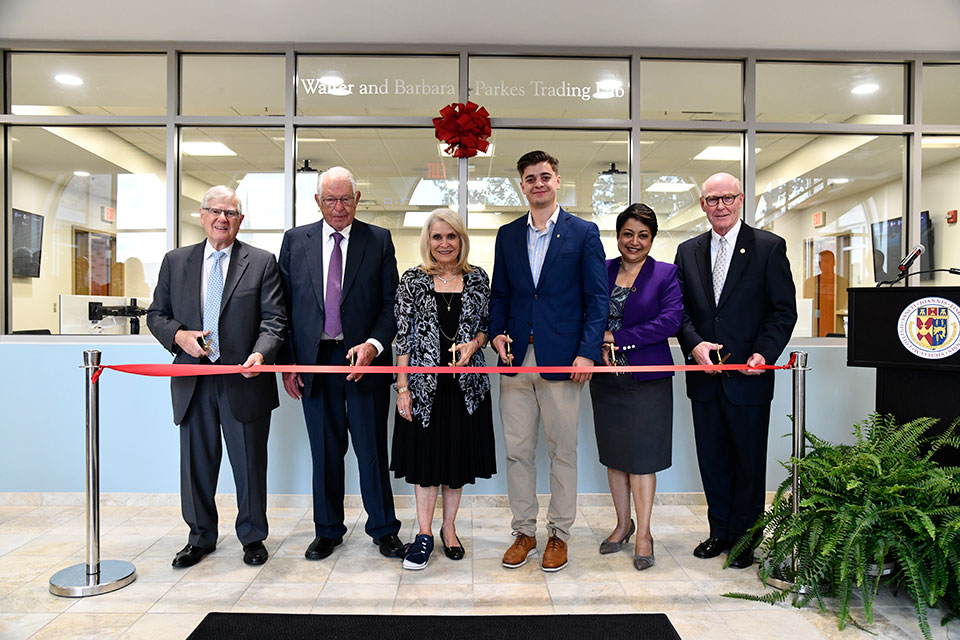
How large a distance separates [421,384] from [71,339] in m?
2.73

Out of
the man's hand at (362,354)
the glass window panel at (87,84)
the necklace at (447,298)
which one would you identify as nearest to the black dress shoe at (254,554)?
the man's hand at (362,354)

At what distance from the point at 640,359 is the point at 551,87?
2245 millimetres

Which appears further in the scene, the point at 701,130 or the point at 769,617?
the point at 701,130

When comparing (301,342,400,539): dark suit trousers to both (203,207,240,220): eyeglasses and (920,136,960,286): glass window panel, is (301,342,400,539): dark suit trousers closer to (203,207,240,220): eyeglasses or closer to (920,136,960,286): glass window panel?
(203,207,240,220): eyeglasses

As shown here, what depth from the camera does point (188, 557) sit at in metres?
3.15

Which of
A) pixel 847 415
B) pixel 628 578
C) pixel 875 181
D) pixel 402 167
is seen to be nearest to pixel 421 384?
pixel 628 578

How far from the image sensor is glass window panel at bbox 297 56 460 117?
440cm

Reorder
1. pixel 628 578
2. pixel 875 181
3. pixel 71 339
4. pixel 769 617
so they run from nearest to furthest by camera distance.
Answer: pixel 769 617
pixel 628 578
pixel 71 339
pixel 875 181

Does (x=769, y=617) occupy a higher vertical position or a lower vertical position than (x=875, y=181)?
lower

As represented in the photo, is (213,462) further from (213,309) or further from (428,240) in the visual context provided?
(428,240)

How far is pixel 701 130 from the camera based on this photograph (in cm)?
445

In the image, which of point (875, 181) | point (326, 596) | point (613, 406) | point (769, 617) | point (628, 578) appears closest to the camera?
point (769, 617)

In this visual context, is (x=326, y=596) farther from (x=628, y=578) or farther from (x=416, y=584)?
(x=628, y=578)

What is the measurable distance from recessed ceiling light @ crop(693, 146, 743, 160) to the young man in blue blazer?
2006 mm
